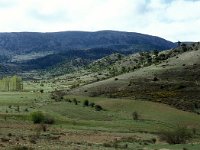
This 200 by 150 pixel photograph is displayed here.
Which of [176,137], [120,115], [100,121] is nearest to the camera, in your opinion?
[176,137]

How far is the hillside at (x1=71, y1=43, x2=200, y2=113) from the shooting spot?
438 ft

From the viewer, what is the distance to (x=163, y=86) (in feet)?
487

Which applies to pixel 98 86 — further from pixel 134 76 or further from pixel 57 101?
pixel 57 101

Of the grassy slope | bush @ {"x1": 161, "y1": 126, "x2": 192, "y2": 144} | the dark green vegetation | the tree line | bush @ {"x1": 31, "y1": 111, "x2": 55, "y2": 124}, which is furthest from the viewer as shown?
the tree line

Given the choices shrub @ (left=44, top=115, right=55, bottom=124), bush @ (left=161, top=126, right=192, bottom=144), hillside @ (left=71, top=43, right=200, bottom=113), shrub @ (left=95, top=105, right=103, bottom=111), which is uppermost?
hillside @ (left=71, top=43, right=200, bottom=113)

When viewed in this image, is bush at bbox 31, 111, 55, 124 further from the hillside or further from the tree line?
the tree line

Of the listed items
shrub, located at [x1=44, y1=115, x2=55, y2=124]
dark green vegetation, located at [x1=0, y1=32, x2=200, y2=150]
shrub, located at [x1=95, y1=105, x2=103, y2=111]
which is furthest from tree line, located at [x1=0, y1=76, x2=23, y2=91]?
shrub, located at [x1=44, y1=115, x2=55, y2=124]

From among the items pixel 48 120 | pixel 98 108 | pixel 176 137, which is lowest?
pixel 176 137

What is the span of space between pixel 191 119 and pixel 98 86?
54683mm

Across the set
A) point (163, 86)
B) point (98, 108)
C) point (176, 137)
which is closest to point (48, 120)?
point (176, 137)

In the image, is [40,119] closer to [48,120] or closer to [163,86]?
[48,120]

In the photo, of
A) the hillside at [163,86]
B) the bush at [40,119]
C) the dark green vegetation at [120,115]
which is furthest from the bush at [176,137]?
the hillside at [163,86]

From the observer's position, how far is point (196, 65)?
559ft

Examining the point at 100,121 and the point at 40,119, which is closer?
the point at 40,119
